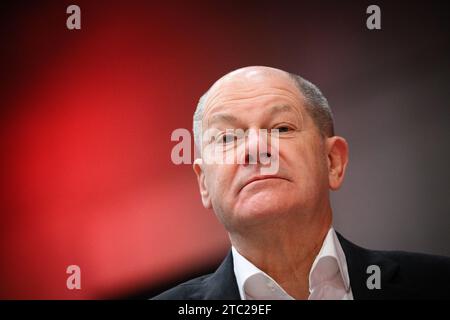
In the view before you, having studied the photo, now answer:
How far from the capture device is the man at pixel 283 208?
2021mm

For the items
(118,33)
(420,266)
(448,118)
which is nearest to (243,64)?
(118,33)

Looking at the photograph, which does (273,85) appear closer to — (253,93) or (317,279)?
(253,93)

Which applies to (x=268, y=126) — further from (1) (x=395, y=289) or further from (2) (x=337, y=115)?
(1) (x=395, y=289)

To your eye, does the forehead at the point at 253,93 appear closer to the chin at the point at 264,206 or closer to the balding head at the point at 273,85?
the balding head at the point at 273,85

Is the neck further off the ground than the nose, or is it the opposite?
the nose

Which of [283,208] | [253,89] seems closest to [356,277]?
[283,208]

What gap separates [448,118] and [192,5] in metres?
1.21

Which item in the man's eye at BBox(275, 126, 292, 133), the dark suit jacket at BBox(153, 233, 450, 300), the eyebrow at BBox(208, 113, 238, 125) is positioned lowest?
the dark suit jacket at BBox(153, 233, 450, 300)

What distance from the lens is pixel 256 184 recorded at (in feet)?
6.53

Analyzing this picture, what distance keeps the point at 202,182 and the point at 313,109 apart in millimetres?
523

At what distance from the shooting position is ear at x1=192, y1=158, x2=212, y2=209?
7.26ft

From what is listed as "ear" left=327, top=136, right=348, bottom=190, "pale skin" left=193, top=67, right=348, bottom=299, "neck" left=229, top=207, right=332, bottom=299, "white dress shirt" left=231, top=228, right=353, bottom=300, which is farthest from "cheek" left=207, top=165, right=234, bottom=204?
"ear" left=327, top=136, right=348, bottom=190

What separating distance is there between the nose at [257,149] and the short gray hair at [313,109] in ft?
0.78

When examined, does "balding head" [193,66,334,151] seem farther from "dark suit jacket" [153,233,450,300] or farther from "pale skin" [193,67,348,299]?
"dark suit jacket" [153,233,450,300]
